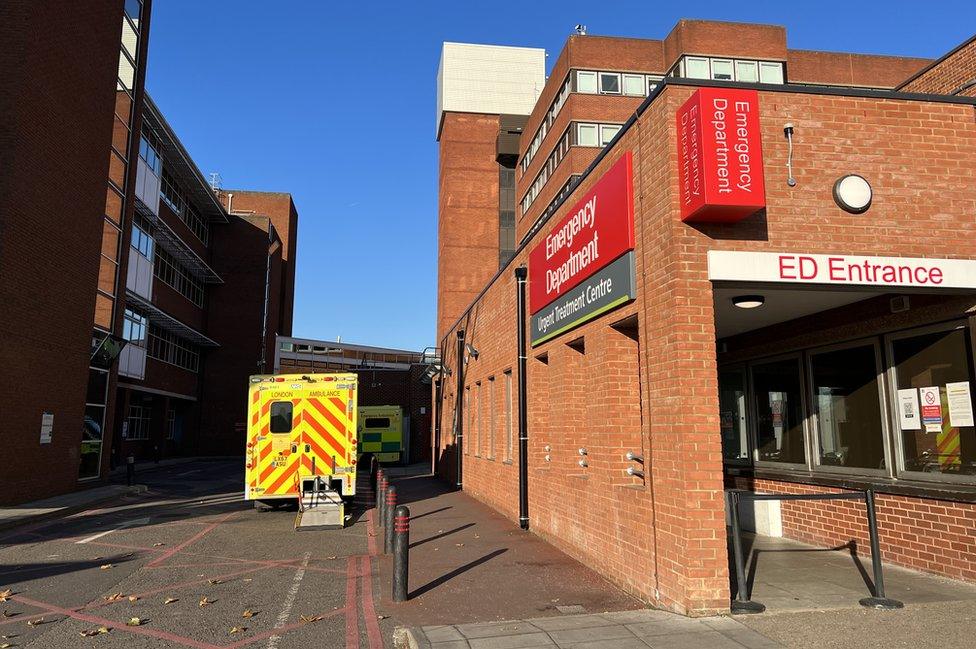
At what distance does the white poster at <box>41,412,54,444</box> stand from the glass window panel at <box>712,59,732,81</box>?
3092 cm

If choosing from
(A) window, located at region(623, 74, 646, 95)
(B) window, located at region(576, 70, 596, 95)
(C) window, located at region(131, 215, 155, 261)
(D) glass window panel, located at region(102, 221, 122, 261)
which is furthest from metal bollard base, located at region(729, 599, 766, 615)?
(C) window, located at region(131, 215, 155, 261)

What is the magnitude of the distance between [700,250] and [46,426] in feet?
59.1

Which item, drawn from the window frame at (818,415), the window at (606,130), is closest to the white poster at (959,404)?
the window frame at (818,415)

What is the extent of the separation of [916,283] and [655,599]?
401 centimetres

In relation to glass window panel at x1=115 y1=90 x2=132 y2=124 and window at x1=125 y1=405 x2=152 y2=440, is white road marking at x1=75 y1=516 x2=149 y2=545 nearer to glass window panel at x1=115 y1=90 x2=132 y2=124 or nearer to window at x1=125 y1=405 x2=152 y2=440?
glass window panel at x1=115 y1=90 x2=132 y2=124

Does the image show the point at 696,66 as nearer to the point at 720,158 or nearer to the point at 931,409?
the point at 931,409

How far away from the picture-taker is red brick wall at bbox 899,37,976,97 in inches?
369

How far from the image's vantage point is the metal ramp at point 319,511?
42.0 ft

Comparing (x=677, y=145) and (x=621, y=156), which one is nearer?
(x=677, y=145)

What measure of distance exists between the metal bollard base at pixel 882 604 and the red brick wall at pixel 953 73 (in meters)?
6.86

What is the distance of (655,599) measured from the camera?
634 cm

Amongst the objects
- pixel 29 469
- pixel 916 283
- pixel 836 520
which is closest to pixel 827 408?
pixel 836 520

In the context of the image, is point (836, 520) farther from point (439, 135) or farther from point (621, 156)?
point (439, 135)

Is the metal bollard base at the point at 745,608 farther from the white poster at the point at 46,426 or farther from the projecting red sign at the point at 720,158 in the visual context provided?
the white poster at the point at 46,426
